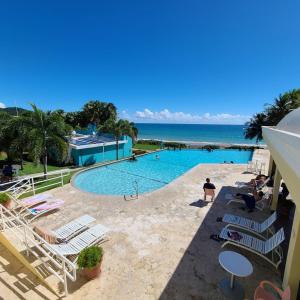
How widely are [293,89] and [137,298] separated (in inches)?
1155

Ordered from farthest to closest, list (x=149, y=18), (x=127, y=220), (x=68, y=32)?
(x=68, y=32) → (x=149, y=18) → (x=127, y=220)

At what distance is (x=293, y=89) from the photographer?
964 inches

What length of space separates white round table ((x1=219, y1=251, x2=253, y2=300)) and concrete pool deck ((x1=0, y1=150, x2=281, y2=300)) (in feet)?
0.56

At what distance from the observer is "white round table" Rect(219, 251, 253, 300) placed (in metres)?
4.25

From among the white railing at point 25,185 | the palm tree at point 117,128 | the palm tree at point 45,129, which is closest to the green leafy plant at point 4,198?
the white railing at point 25,185

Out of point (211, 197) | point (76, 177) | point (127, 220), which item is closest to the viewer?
point (127, 220)

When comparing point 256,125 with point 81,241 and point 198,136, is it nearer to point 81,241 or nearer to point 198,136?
point 81,241

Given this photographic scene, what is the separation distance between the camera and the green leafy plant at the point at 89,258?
461 cm

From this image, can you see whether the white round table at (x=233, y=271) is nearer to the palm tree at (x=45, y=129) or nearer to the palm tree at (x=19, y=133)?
the palm tree at (x=45, y=129)

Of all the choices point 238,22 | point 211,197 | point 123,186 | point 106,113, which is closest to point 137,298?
point 211,197

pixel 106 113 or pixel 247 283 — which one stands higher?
pixel 106 113

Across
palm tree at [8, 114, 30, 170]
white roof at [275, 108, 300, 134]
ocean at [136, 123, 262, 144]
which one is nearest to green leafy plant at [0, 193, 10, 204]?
palm tree at [8, 114, 30, 170]

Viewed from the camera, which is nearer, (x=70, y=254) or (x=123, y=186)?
(x=70, y=254)

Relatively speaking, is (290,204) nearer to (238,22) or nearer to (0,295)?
(0,295)
